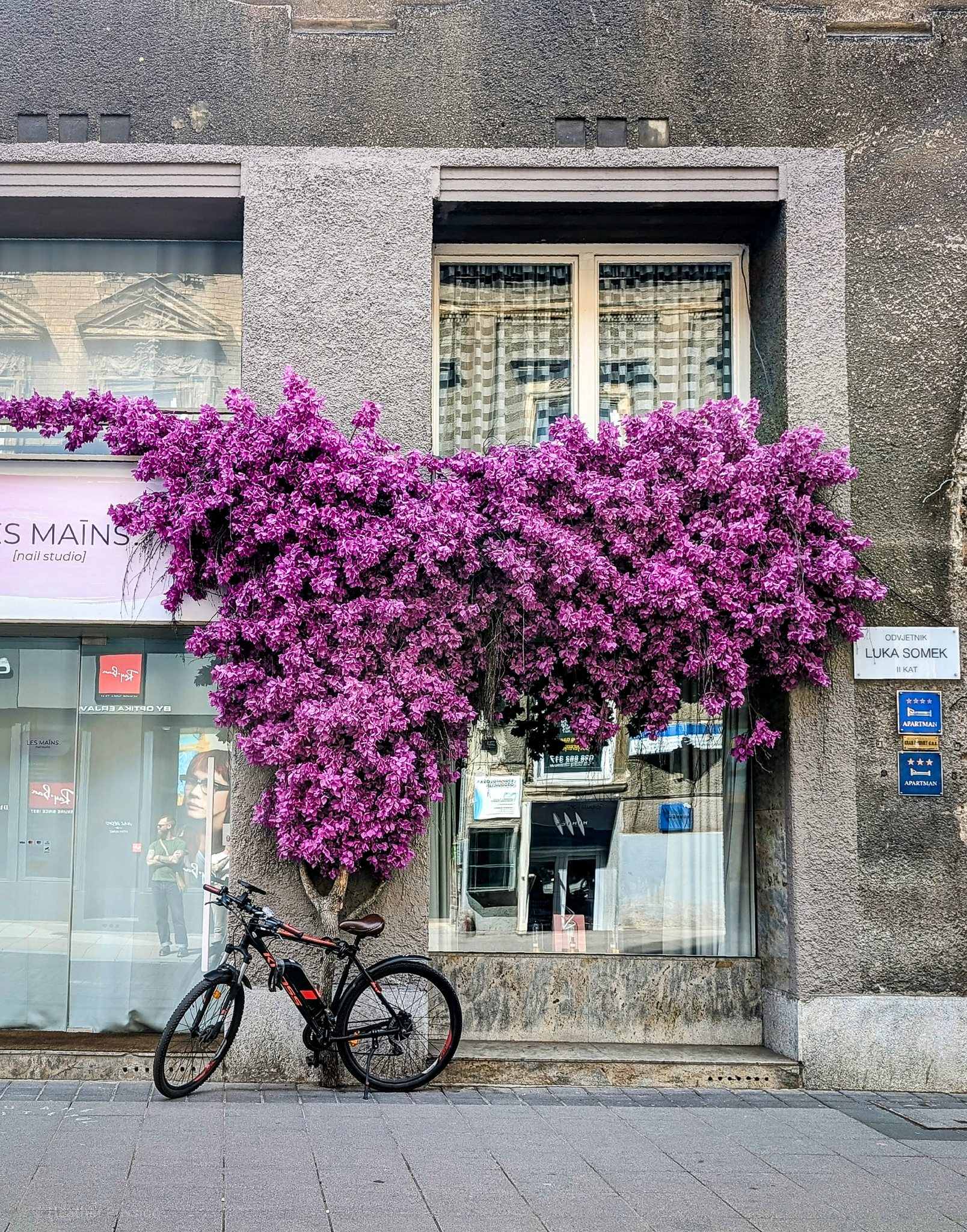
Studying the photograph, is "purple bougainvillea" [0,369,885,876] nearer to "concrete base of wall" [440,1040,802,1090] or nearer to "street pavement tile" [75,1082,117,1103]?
"concrete base of wall" [440,1040,802,1090]

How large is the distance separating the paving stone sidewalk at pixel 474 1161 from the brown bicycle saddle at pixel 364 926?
3.06 feet

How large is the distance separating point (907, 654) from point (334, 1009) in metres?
4.26

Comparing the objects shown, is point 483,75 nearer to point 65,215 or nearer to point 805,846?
point 65,215

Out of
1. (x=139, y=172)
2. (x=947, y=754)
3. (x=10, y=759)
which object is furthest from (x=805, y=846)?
(x=139, y=172)

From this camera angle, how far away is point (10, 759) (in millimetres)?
8570

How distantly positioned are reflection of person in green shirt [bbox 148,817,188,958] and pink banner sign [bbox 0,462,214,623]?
1.56 m

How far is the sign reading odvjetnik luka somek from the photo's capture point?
808cm

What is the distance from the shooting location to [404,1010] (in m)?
7.44

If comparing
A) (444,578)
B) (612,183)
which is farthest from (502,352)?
(444,578)

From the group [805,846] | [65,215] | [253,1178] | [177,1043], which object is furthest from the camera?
[65,215]

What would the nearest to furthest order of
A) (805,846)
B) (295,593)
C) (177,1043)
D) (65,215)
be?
(177,1043) → (295,593) → (805,846) → (65,215)

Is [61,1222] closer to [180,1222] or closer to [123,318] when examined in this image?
[180,1222]

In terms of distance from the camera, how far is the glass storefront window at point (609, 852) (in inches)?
338

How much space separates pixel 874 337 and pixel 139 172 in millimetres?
5009
